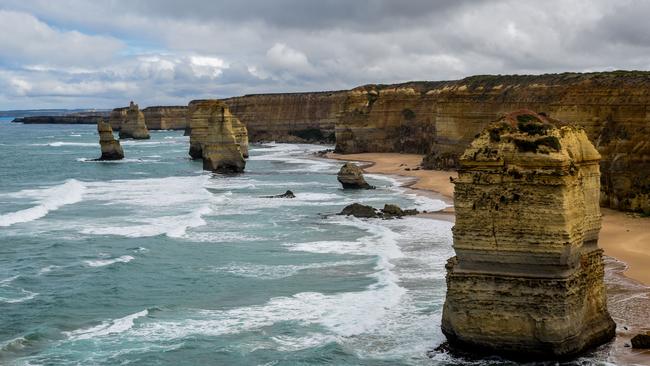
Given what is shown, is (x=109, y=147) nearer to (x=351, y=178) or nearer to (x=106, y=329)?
(x=351, y=178)

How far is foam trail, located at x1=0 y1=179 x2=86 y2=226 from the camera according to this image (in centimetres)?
3700

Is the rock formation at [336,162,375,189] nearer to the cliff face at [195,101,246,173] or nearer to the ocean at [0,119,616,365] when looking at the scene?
the ocean at [0,119,616,365]

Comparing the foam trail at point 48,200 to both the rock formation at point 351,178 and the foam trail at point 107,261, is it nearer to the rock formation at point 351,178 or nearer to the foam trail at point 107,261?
the foam trail at point 107,261

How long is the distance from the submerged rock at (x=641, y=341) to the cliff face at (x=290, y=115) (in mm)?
100769

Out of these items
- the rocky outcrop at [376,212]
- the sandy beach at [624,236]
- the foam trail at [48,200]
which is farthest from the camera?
the foam trail at [48,200]

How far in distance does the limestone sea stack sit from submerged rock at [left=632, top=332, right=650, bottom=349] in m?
0.64

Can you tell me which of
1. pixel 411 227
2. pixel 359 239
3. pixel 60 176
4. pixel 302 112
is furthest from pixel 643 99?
pixel 302 112

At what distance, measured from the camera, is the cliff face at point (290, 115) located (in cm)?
11956

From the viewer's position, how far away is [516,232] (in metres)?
14.9

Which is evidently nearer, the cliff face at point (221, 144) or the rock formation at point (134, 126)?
the cliff face at point (221, 144)

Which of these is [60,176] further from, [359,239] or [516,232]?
[516,232]

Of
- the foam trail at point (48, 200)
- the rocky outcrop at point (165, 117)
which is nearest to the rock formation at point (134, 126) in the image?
the rocky outcrop at point (165, 117)

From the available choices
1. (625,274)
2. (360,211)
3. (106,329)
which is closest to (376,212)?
(360,211)

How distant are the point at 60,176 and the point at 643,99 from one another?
4498 cm
